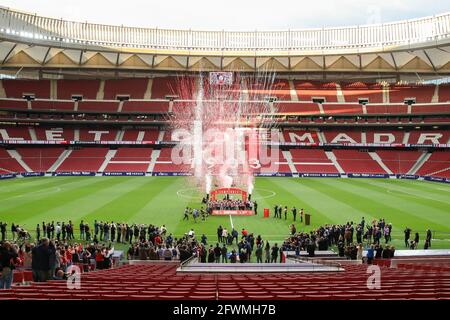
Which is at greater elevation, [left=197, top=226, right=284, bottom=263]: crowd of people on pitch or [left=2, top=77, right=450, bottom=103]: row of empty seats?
[left=2, top=77, right=450, bottom=103]: row of empty seats

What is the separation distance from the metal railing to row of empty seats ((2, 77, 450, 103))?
21.2ft

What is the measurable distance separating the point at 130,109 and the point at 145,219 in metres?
42.3

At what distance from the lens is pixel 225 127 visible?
5806 centimetres

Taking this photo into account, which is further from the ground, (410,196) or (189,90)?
(189,90)

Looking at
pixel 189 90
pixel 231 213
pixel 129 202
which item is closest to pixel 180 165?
pixel 189 90

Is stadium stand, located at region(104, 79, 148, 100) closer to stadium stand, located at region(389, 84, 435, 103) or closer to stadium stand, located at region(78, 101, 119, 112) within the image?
stadium stand, located at region(78, 101, 119, 112)

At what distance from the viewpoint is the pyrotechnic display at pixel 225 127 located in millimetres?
56156

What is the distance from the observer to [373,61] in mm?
66562

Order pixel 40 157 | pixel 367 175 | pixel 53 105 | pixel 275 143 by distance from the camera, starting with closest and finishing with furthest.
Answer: pixel 367 175
pixel 40 157
pixel 275 143
pixel 53 105

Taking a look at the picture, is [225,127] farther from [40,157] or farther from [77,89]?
[77,89]

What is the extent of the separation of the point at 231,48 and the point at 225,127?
18.7 m

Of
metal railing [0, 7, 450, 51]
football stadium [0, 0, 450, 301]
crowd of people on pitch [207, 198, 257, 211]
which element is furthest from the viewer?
metal railing [0, 7, 450, 51]

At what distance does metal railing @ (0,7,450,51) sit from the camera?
6069cm

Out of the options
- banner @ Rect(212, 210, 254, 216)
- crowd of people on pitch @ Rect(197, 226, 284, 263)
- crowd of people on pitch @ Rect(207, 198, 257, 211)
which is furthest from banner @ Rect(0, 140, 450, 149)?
crowd of people on pitch @ Rect(197, 226, 284, 263)
